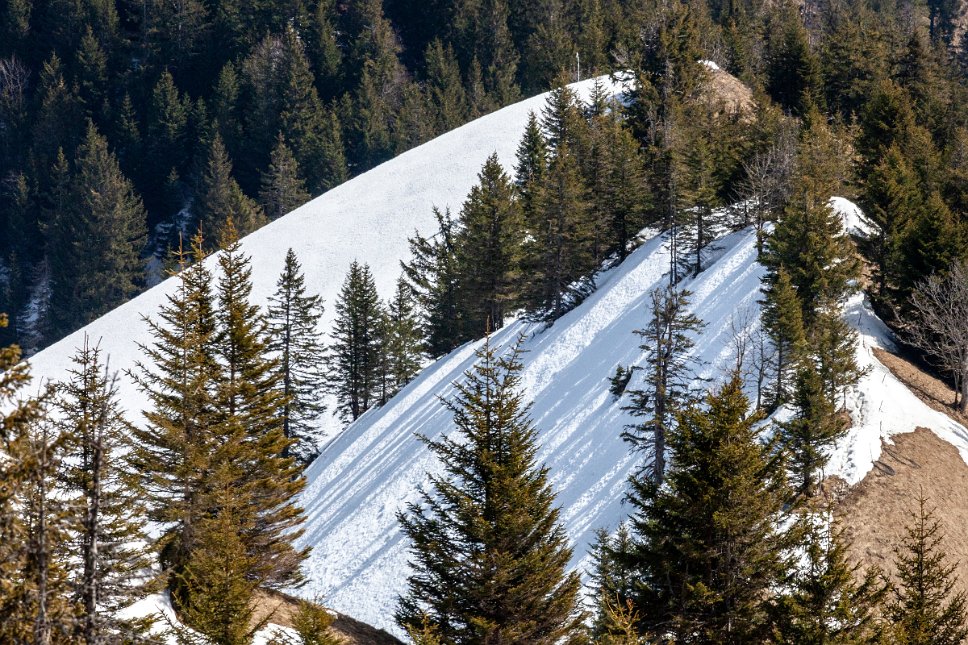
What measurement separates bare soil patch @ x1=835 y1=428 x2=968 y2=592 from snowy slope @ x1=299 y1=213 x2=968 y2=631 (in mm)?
699

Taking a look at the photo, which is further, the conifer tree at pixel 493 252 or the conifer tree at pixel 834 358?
the conifer tree at pixel 493 252

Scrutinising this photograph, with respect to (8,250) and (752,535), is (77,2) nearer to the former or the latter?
(8,250)

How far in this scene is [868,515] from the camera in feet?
100

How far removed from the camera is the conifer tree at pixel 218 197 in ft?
317

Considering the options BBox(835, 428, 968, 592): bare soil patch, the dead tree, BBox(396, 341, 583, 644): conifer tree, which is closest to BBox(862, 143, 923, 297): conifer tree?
the dead tree

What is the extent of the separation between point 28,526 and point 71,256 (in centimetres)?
10263

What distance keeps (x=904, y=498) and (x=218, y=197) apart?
299 ft

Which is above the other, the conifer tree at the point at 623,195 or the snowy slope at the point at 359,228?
the snowy slope at the point at 359,228

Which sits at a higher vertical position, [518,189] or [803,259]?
[518,189]

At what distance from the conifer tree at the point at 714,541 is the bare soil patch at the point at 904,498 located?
583 inches

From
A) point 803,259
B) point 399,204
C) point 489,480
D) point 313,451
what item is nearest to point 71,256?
point 399,204

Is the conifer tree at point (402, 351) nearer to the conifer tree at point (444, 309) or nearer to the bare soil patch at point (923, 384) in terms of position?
the conifer tree at point (444, 309)

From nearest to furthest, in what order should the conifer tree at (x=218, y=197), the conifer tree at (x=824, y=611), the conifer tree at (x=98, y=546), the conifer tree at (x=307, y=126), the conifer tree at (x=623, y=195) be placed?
1. the conifer tree at (x=98, y=546)
2. the conifer tree at (x=824, y=611)
3. the conifer tree at (x=623, y=195)
4. the conifer tree at (x=218, y=197)
5. the conifer tree at (x=307, y=126)

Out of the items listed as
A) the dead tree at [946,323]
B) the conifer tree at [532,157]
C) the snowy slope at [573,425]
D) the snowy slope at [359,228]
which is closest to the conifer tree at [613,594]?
the snowy slope at [573,425]
